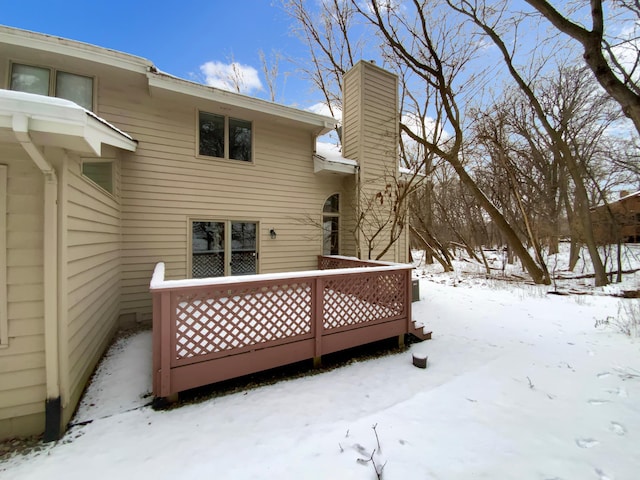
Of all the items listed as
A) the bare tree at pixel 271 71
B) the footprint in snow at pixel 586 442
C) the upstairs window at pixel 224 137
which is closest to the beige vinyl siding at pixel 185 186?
the upstairs window at pixel 224 137

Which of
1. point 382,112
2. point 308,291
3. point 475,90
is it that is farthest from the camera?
point 475,90

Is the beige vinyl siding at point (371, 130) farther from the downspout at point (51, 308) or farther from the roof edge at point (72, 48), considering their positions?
the downspout at point (51, 308)

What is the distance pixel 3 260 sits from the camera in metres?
2.13

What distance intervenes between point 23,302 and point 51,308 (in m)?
0.21

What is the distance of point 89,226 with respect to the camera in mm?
2990

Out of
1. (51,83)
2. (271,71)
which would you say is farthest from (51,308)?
(271,71)

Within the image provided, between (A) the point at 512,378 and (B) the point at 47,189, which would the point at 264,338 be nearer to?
(B) the point at 47,189

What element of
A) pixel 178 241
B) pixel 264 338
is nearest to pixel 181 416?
pixel 264 338

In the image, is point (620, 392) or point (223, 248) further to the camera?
point (223, 248)

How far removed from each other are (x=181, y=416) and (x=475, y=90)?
10575 mm

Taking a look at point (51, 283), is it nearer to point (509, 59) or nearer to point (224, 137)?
point (224, 137)

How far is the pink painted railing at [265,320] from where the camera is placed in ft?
8.82

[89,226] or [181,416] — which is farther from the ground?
[89,226]

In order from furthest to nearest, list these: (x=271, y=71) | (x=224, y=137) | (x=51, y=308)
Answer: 1. (x=271, y=71)
2. (x=224, y=137)
3. (x=51, y=308)
